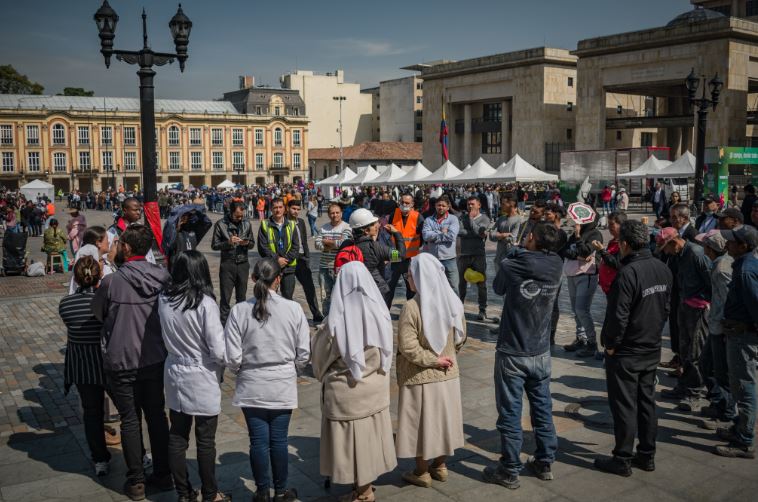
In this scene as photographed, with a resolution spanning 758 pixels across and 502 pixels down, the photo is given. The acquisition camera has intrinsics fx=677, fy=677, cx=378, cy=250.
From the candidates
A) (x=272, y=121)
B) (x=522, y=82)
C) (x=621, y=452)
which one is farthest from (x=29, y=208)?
(x=272, y=121)

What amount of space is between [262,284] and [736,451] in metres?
3.96

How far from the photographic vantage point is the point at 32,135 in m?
78.9

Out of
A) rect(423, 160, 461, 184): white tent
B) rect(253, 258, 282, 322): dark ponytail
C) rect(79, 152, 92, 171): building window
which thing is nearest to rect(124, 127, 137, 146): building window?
rect(79, 152, 92, 171): building window

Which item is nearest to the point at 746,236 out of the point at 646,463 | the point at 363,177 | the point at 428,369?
the point at 646,463

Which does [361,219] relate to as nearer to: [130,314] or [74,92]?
[130,314]


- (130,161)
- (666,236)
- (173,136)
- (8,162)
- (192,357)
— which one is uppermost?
(173,136)

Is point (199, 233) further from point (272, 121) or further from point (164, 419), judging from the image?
point (272, 121)

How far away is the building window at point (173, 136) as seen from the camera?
86.8 m

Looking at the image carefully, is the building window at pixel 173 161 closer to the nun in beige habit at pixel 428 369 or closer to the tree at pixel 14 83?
the tree at pixel 14 83

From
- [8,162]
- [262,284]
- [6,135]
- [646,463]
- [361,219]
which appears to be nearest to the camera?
[262,284]

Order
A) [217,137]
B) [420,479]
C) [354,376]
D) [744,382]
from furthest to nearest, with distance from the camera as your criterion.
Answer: [217,137] < [744,382] < [420,479] < [354,376]

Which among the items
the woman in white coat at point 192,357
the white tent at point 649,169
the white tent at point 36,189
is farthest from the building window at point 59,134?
the woman in white coat at point 192,357

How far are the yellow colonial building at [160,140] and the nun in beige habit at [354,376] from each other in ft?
263

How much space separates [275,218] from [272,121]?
86680 mm
